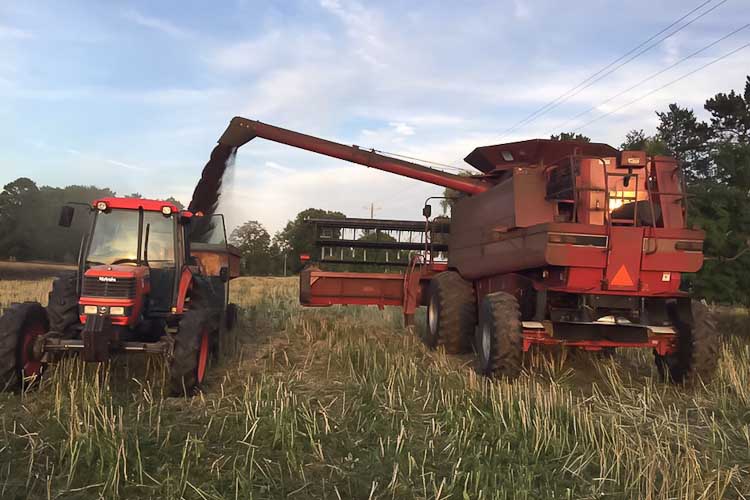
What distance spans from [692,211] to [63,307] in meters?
11.4

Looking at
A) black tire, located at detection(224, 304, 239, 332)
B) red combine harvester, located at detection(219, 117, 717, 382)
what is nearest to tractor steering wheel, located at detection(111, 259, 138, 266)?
black tire, located at detection(224, 304, 239, 332)

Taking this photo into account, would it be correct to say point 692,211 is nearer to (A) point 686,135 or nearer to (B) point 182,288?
(B) point 182,288

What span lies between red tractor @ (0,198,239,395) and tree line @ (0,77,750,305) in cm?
60

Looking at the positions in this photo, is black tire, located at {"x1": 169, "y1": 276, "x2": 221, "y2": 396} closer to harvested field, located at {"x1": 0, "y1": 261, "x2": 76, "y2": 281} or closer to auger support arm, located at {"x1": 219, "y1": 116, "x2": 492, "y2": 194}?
auger support arm, located at {"x1": 219, "y1": 116, "x2": 492, "y2": 194}

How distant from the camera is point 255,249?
5291 cm

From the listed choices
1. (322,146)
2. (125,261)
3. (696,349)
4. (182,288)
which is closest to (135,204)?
(125,261)

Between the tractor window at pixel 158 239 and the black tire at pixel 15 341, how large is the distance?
51.7 inches

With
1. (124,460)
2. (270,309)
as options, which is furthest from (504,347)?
(270,309)

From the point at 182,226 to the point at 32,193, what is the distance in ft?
176

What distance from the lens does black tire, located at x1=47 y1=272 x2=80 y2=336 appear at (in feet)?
20.0

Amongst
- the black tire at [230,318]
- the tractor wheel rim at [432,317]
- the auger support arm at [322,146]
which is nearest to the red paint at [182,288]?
the black tire at [230,318]

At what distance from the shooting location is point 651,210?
621 cm

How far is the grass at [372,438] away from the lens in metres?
3.40

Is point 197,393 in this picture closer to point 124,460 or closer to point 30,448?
point 30,448
